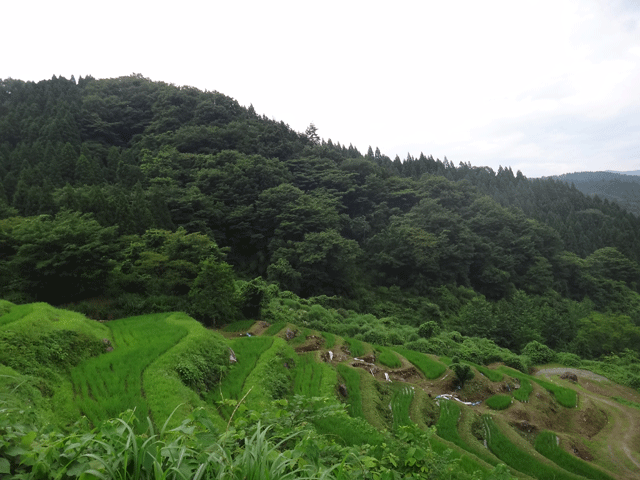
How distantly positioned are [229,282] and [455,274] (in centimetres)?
3222

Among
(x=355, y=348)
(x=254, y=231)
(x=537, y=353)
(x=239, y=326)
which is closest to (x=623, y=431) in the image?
(x=537, y=353)

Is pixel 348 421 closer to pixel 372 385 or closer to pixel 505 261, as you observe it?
pixel 372 385

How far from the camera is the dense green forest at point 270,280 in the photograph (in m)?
7.12

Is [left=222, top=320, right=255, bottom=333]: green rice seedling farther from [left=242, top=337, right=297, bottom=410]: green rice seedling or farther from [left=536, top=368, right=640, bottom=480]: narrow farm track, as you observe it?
[left=536, top=368, right=640, bottom=480]: narrow farm track

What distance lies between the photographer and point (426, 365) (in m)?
18.5

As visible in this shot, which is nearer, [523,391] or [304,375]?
[304,375]

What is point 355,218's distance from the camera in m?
46.8

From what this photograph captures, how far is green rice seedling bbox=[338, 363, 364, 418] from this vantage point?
12.2 meters

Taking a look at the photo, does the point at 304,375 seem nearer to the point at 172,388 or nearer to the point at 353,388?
the point at 353,388

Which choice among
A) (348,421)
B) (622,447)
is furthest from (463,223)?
(348,421)

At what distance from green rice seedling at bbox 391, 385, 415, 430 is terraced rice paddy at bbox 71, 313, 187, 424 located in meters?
7.98

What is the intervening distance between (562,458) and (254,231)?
30365 mm

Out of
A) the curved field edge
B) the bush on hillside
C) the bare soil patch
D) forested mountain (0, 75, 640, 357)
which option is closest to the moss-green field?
the curved field edge

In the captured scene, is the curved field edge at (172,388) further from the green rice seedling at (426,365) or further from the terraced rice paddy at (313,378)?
the green rice seedling at (426,365)
